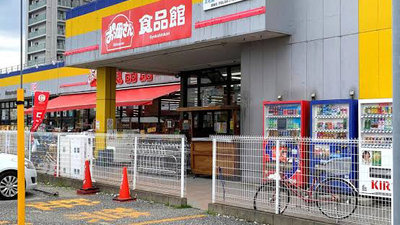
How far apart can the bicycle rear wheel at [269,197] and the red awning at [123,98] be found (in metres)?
12.5

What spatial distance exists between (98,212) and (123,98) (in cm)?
1377

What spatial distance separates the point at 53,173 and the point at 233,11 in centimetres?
712

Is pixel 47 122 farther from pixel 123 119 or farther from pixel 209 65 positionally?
pixel 209 65

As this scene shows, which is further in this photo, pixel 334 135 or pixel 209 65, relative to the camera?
pixel 209 65

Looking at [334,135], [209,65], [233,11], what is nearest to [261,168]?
[334,135]

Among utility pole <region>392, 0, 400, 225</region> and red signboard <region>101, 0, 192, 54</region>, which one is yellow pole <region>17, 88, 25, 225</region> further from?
red signboard <region>101, 0, 192, 54</region>

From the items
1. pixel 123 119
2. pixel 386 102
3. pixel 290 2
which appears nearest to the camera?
pixel 386 102

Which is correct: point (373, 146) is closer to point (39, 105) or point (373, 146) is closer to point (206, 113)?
point (206, 113)

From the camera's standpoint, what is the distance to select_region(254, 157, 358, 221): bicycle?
6.99m

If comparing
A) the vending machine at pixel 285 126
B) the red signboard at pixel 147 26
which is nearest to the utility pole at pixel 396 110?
the vending machine at pixel 285 126

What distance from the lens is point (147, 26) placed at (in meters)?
14.1

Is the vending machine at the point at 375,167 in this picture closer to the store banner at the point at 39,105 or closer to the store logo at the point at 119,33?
the store logo at the point at 119,33

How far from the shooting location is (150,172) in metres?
10.4

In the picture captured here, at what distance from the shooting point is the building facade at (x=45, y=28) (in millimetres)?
66250
